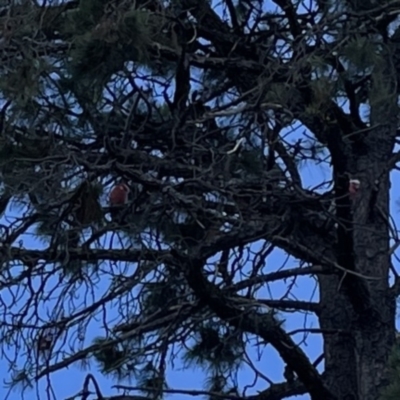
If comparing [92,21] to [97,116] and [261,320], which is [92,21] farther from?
[261,320]

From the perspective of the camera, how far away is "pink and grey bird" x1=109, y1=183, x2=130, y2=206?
23.2 ft

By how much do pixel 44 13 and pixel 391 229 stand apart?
96.4 inches

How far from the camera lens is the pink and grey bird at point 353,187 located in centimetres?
736

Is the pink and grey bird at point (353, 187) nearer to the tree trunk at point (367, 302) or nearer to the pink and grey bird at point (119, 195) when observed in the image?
the tree trunk at point (367, 302)

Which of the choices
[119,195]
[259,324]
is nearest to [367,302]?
[259,324]

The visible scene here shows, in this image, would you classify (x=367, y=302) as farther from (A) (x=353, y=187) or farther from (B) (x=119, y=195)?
(B) (x=119, y=195)

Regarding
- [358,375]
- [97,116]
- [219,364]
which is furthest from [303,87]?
[219,364]

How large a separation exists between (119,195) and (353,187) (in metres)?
1.32

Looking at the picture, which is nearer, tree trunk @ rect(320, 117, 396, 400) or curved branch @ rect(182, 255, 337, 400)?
curved branch @ rect(182, 255, 337, 400)

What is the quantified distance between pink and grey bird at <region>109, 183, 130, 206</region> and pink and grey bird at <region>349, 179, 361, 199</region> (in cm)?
122

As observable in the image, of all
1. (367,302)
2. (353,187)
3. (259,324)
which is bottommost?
(259,324)

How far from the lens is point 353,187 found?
747 cm

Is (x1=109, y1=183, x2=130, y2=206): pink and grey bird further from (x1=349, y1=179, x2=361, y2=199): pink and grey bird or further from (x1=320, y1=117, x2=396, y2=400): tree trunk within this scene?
(x1=320, y1=117, x2=396, y2=400): tree trunk

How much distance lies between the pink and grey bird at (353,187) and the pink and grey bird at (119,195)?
48.0 inches
